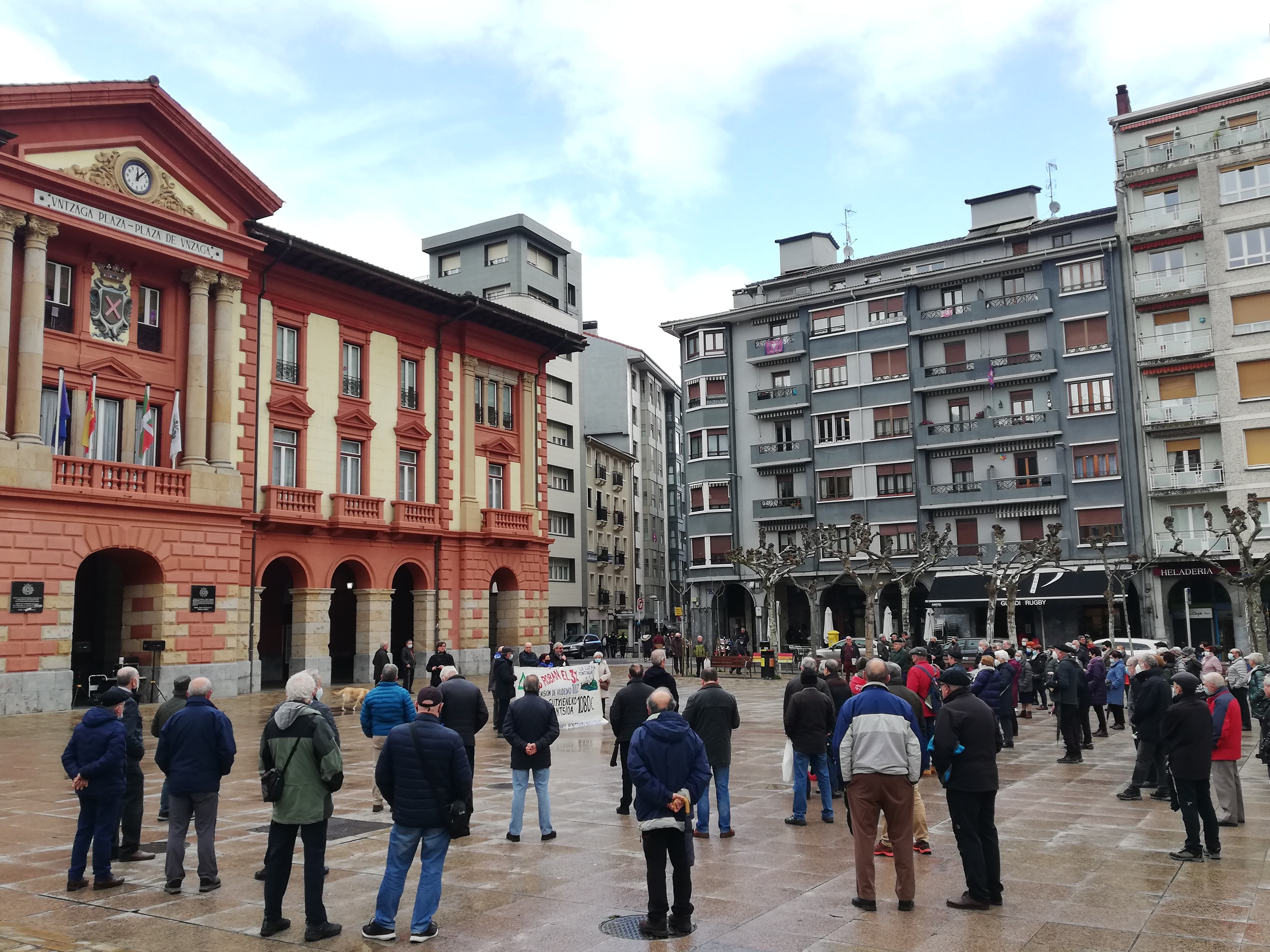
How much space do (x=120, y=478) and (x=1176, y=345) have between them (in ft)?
138

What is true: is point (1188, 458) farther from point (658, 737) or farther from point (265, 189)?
point (658, 737)

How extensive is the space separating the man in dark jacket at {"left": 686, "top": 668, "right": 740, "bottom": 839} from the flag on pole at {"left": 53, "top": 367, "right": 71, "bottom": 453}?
22603 millimetres

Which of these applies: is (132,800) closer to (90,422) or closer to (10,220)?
(90,422)

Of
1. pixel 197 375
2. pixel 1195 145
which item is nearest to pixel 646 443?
pixel 1195 145

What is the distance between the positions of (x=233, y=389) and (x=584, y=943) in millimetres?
28759

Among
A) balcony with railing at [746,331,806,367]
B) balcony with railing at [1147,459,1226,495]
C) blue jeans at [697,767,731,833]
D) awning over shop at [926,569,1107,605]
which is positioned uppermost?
balcony with railing at [746,331,806,367]

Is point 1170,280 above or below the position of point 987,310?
below

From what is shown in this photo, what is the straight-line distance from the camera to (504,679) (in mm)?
19266

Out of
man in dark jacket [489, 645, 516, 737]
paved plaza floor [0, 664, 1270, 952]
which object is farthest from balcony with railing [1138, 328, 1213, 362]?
man in dark jacket [489, 645, 516, 737]

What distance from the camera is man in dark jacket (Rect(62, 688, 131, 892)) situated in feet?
31.0

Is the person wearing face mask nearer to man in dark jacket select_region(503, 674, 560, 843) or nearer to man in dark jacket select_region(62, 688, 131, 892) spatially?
man in dark jacket select_region(503, 674, 560, 843)

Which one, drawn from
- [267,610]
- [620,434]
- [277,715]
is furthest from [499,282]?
[277,715]

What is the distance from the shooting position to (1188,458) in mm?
45969

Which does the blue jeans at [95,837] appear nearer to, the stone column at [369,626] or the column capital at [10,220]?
the column capital at [10,220]
